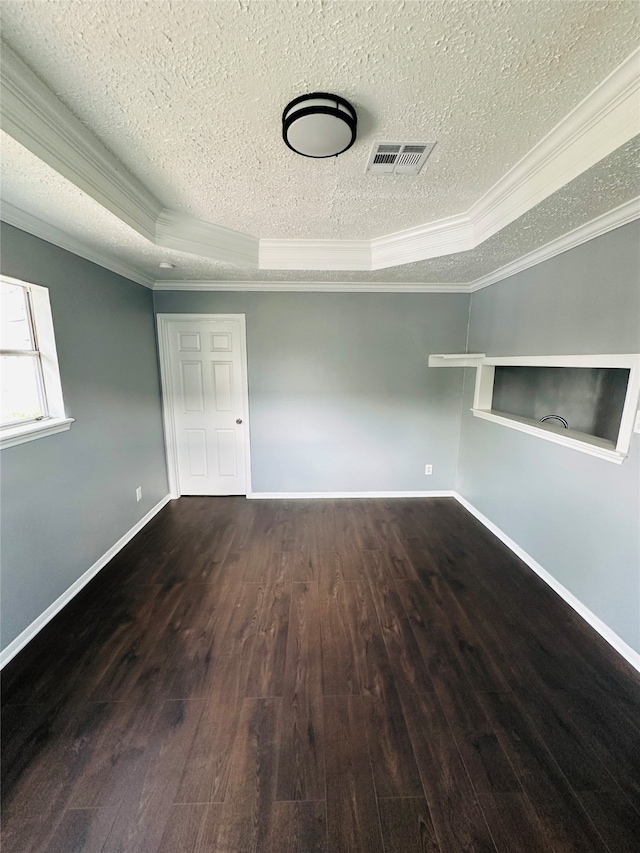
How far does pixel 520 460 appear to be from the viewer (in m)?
2.58

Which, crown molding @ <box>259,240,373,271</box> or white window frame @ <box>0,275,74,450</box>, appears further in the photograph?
crown molding @ <box>259,240,373,271</box>

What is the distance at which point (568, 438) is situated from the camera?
2.05m

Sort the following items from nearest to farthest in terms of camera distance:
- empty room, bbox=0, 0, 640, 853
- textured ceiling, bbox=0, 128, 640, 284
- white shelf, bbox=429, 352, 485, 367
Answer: empty room, bbox=0, 0, 640, 853
textured ceiling, bbox=0, 128, 640, 284
white shelf, bbox=429, 352, 485, 367

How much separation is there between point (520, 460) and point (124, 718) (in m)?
3.01

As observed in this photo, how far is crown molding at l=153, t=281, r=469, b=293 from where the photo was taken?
3.16m

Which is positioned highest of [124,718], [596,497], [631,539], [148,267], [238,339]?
[148,267]

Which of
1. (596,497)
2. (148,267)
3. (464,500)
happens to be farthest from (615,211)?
(148,267)

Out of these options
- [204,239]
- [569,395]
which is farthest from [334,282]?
[569,395]

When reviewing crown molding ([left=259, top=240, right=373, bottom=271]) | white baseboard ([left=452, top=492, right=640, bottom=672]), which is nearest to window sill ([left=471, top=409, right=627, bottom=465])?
white baseboard ([left=452, top=492, right=640, bottom=672])

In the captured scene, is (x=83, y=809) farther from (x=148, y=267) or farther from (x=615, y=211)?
(x=615, y=211)

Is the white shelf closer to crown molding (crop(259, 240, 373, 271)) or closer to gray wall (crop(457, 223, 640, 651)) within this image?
gray wall (crop(457, 223, 640, 651))

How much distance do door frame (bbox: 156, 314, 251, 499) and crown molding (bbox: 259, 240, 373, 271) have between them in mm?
757

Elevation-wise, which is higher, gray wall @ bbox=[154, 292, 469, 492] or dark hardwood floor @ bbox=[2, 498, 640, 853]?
gray wall @ bbox=[154, 292, 469, 492]

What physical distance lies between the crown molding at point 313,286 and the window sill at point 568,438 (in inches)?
57.2
